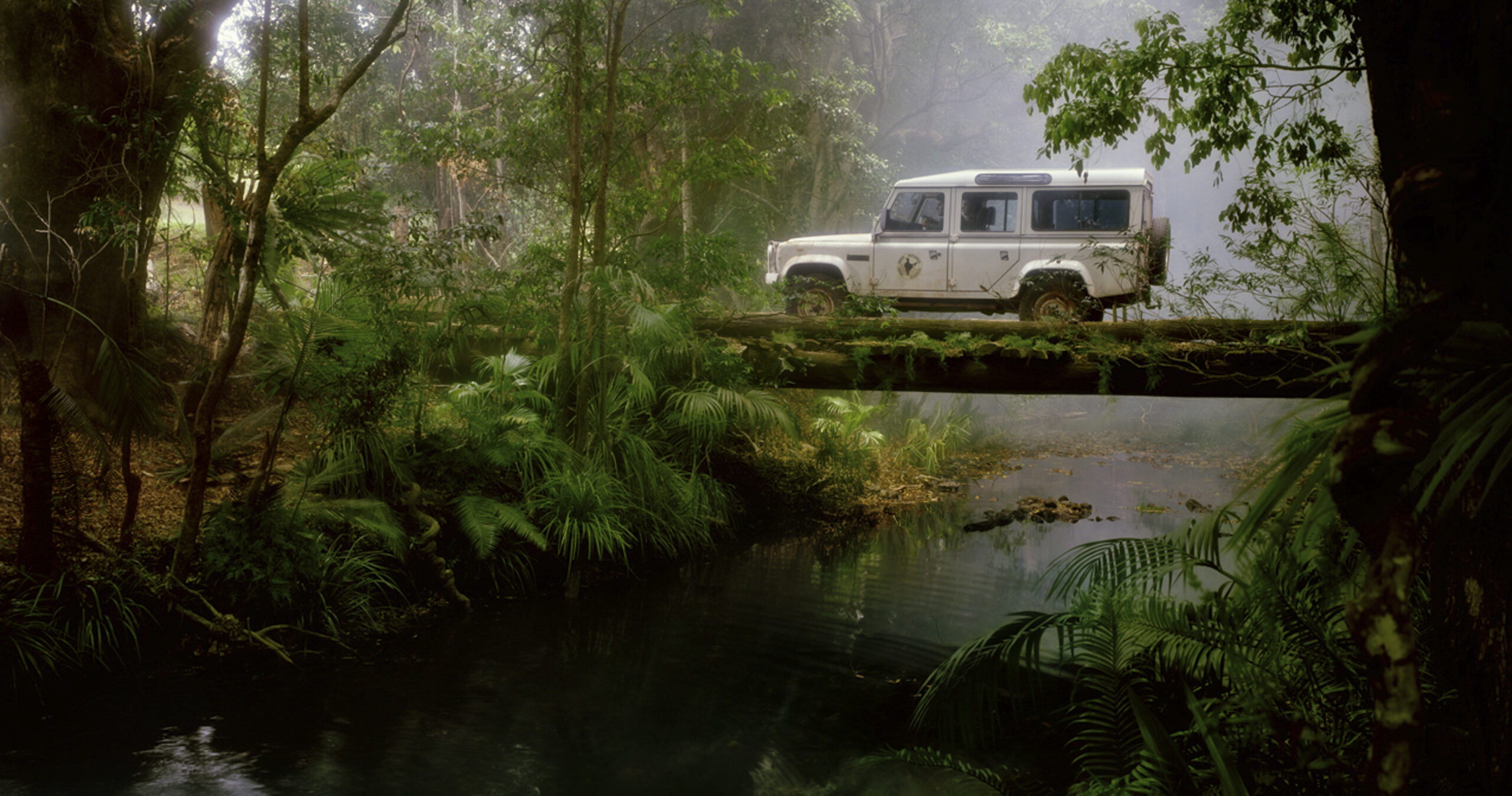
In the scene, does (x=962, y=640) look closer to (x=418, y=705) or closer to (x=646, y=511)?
(x=646, y=511)

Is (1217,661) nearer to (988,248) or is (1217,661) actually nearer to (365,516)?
(365,516)

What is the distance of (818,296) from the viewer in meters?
10.2

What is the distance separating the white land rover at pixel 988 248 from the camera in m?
9.98

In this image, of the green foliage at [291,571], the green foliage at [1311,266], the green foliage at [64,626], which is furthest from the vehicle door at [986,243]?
the green foliage at [64,626]

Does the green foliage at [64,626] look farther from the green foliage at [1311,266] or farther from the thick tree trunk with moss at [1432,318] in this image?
the green foliage at [1311,266]

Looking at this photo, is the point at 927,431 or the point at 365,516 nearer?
the point at 365,516

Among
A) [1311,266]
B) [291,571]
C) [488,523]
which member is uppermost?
[1311,266]

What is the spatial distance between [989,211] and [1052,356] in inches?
150

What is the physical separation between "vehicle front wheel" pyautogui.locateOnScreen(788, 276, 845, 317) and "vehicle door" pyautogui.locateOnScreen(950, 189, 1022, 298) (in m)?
1.34

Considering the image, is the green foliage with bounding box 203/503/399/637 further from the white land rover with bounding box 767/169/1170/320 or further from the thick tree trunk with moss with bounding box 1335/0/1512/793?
the thick tree trunk with moss with bounding box 1335/0/1512/793

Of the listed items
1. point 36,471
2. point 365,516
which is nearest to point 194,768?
point 36,471

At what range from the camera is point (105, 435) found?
19.9 ft

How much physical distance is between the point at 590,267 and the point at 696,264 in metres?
0.84

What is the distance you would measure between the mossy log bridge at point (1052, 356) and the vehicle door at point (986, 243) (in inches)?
108
